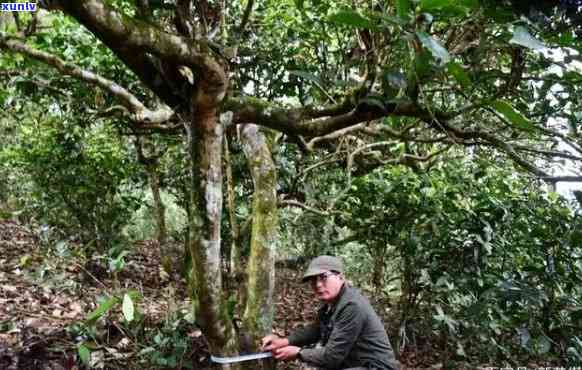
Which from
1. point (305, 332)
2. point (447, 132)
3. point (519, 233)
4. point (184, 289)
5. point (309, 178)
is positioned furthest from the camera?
point (184, 289)

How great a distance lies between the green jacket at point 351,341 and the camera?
2.60 meters

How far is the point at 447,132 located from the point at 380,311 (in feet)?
10.8

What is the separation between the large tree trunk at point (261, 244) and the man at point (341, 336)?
34 cm

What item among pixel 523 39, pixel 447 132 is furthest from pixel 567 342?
pixel 523 39

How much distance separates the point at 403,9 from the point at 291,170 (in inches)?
119

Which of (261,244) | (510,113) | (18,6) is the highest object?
(18,6)

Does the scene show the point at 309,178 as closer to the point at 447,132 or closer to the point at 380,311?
the point at 380,311

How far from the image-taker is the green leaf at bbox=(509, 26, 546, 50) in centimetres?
122

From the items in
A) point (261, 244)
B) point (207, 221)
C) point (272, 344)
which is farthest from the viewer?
point (261, 244)

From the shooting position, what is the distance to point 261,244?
328 cm

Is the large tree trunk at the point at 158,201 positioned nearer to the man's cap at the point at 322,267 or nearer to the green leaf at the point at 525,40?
the man's cap at the point at 322,267

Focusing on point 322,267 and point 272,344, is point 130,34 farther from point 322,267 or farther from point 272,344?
point 272,344

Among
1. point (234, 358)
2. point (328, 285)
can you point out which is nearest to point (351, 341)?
point (328, 285)

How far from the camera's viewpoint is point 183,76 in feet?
7.45
